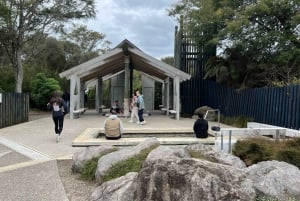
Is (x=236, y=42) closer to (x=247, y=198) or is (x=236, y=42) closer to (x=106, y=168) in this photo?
(x=106, y=168)

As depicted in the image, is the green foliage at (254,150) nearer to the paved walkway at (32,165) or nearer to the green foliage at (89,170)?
the green foliage at (89,170)

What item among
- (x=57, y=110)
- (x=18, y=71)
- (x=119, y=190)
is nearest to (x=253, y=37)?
(x=57, y=110)

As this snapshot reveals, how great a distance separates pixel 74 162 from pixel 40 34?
2403 centimetres

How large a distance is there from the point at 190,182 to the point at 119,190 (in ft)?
3.78

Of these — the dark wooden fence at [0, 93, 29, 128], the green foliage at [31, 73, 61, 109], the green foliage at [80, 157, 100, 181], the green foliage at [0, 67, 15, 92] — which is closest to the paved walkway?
the green foliage at [80, 157, 100, 181]

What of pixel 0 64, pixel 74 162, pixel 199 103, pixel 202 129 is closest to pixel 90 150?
pixel 74 162

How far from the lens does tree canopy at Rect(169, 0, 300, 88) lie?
19062mm

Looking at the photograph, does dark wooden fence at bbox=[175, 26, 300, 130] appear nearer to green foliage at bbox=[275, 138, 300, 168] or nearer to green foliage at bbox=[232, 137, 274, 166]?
green foliage at bbox=[232, 137, 274, 166]

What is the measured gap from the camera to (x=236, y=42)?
799 inches

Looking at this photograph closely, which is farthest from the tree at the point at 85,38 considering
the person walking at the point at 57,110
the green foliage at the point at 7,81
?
the person walking at the point at 57,110

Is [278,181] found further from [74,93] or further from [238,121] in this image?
[74,93]

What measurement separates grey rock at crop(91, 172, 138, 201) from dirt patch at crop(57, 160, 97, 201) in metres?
0.55

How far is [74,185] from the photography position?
7180 mm

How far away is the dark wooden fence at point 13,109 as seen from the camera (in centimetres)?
1825
